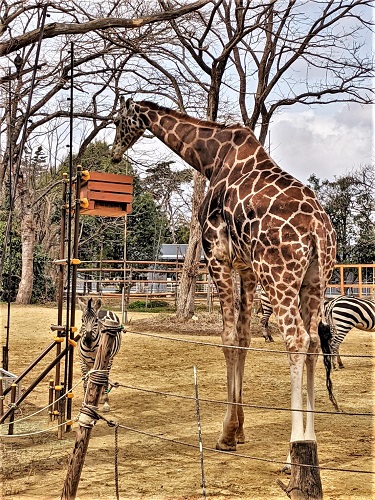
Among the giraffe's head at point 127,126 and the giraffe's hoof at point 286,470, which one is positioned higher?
the giraffe's head at point 127,126

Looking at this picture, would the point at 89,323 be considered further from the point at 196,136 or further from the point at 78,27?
the point at 78,27

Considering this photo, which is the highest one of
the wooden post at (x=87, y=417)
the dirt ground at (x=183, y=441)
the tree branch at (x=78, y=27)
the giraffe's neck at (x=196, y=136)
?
the tree branch at (x=78, y=27)

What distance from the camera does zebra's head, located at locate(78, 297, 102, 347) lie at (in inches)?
267

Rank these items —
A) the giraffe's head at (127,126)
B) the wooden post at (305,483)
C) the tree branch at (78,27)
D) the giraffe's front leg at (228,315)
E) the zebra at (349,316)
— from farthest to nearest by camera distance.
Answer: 1. the zebra at (349,316)
2. the giraffe's head at (127,126)
3. the tree branch at (78,27)
4. the giraffe's front leg at (228,315)
5. the wooden post at (305,483)

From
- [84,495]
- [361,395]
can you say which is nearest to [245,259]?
[84,495]

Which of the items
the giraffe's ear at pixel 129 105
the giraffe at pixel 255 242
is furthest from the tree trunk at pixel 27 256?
the giraffe at pixel 255 242

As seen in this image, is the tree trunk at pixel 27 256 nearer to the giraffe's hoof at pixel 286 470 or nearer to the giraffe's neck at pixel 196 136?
the giraffe's neck at pixel 196 136

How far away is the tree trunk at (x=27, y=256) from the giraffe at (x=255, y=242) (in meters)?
14.9

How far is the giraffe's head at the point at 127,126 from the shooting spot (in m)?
6.94

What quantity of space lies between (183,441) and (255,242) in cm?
200

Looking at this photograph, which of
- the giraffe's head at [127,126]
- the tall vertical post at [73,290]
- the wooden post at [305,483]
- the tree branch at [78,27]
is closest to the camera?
the wooden post at [305,483]

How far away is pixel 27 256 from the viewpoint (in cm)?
2114

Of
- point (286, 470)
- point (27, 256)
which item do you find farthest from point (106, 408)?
point (27, 256)

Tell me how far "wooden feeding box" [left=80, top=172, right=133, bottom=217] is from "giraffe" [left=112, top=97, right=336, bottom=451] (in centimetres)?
71
